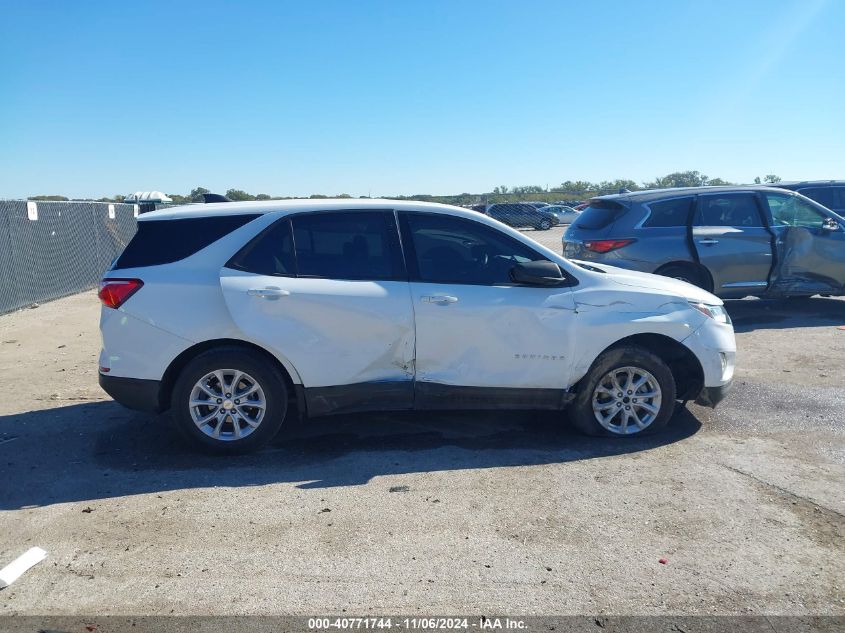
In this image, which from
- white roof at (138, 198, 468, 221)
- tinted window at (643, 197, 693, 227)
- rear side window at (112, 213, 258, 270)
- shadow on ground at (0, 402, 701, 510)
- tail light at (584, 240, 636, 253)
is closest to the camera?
shadow on ground at (0, 402, 701, 510)

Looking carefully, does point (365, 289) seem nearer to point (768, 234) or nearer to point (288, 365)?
point (288, 365)

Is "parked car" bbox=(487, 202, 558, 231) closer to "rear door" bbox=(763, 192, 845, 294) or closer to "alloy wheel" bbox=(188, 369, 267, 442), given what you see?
"rear door" bbox=(763, 192, 845, 294)

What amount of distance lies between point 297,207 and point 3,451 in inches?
112

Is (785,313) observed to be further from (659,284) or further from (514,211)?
(514,211)

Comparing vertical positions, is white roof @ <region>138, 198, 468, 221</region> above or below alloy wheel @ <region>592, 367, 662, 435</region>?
above

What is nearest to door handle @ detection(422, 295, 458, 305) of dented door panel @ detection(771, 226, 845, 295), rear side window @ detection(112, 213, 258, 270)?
rear side window @ detection(112, 213, 258, 270)

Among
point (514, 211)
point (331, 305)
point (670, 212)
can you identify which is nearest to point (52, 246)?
point (331, 305)

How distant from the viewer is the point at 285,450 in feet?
17.3

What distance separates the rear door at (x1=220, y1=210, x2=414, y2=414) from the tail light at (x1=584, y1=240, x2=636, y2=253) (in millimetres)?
4995

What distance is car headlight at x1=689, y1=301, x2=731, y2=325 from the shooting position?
558cm

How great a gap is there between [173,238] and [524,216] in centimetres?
3444

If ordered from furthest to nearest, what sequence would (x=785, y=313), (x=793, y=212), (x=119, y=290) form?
(x=785, y=313) → (x=793, y=212) → (x=119, y=290)

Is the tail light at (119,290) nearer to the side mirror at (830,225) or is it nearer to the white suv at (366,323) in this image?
the white suv at (366,323)

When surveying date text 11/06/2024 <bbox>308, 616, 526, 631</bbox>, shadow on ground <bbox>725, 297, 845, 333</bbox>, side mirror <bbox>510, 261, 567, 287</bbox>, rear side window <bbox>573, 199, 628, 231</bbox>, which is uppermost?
rear side window <bbox>573, 199, 628, 231</bbox>
